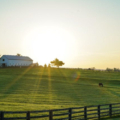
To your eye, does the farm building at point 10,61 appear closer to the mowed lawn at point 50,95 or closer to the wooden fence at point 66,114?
the mowed lawn at point 50,95

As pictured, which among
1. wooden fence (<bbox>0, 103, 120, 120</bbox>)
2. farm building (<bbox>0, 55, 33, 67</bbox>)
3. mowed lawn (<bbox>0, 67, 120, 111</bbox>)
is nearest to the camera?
wooden fence (<bbox>0, 103, 120, 120</bbox>)

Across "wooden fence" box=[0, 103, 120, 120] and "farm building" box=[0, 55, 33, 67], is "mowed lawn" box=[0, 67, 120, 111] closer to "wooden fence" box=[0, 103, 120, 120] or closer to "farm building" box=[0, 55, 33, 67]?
"wooden fence" box=[0, 103, 120, 120]

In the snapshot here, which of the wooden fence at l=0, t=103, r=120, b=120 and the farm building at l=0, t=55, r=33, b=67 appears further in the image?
the farm building at l=0, t=55, r=33, b=67

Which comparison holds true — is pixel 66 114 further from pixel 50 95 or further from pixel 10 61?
pixel 10 61

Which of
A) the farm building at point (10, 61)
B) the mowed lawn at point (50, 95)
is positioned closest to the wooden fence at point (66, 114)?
the mowed lawn at point (50, 95)

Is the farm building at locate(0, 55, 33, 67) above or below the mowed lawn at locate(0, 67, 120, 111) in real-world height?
above

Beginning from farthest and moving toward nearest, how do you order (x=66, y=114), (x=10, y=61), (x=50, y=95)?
(x=10, y=61)
(x=50, y=95)
(x=66, y=114)

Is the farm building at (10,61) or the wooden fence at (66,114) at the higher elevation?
the farm building at (10,61)

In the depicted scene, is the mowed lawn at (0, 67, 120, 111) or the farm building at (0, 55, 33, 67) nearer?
the mowed lawn at (0, 67, 120, 111)

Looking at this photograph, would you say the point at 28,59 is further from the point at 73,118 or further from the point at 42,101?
the point at 73,118

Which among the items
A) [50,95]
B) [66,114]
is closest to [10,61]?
[50,95]

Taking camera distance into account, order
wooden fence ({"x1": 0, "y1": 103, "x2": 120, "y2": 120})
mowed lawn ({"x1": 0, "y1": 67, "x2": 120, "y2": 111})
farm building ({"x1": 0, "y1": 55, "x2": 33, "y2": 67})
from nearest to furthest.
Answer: wooden fence ({"x1": 0, "y1": 103, "x2": 120, "y2": 120}) < mowed lawn ({"x1": 0, "y1": 67, "x2": 120, "y2": 111}) < farm building ({"x1": 0, "y1": 55, "x2": 33, "y2": 67})

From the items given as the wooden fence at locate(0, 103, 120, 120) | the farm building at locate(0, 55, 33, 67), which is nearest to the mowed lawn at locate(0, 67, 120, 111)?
the wooden fence at locate(0, 103, 120, 120)

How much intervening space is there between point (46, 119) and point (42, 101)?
13000 millimetres
